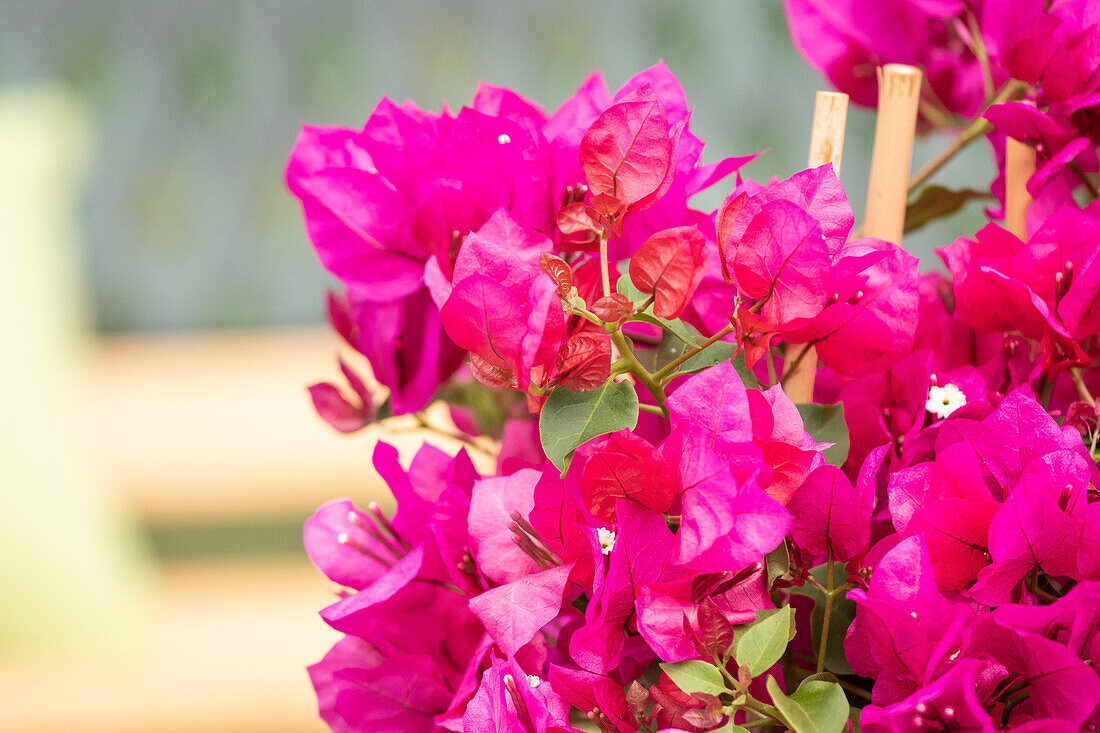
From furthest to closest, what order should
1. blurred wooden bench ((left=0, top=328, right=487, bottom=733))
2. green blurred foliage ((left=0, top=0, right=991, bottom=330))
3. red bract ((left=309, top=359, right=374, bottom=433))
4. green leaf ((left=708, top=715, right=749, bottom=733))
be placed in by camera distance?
green blurred foliage ((left=0, top=0, right=991, bottom=330))
blurred wooden bench ((left=0, top=328, right=487, bottom=733))
red bract ((left=309, top=359, right=374, bottom=433))
green leaf ((left=708, top=715, right=749, bottom=733))

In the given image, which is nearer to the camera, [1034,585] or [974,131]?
[1034,585]

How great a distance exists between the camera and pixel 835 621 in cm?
29

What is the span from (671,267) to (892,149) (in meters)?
0.12

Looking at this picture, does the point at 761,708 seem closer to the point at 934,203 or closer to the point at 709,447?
the point at 709,447

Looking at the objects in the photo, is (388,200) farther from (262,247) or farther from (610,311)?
(262,247)

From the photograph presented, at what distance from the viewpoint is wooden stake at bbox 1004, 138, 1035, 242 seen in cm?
34

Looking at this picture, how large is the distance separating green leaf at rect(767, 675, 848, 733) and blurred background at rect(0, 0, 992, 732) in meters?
0.91

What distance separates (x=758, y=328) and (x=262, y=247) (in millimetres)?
1566

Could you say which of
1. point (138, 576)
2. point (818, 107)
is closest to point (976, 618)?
point (818, 107)

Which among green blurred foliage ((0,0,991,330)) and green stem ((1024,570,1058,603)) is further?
green blurred foliage ((0,0,991,330))

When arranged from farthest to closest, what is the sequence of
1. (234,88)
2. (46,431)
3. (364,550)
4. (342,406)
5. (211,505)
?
1. (234,88)
2. (211,505)
3. (46,431)
4. (342,406)
5. (364,550)

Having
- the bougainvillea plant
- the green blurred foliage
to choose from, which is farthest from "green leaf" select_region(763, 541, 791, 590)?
the green blurred foliage

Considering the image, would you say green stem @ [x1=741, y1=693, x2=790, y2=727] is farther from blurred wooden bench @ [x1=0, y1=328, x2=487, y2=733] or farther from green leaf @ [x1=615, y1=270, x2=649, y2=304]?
blurred wooden bench @ [x1=0, y1=328, x2=487, y2=733]

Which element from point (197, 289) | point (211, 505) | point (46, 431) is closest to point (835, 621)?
point (46, 431)
